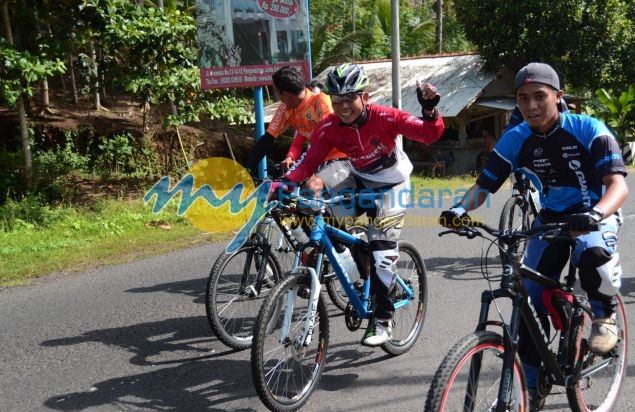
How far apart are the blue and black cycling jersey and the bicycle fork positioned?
45.2 inches

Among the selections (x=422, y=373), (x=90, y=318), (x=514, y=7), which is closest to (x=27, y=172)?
(x=90, y=318)

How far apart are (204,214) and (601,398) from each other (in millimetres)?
7879

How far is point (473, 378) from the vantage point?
9.70 feet

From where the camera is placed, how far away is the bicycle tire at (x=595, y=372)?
3.46 m

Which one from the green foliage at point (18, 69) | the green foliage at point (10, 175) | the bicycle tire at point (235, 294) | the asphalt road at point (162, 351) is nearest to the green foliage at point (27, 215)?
the green foliage at point (10, 175)

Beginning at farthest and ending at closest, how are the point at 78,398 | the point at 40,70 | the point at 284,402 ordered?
the point at 40,70
the point at 78,398
the point at 284,402

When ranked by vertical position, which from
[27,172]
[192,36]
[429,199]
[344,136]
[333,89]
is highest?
[192,36]

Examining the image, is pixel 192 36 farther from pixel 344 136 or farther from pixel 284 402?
pixel 284 402

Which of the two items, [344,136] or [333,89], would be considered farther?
[344,136]

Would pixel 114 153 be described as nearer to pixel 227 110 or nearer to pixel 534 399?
pixel 227 110

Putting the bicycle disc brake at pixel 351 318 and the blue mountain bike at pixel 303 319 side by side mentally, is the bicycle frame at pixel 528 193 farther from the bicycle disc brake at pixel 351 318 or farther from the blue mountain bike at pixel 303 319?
the bicycle disc brake at pixel 351 318

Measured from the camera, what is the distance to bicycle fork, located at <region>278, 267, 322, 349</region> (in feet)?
12.6

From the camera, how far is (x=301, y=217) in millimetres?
4699

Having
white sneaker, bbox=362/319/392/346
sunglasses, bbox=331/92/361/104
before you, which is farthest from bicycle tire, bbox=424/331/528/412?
sunglasses, bbox=331/92/361/104
